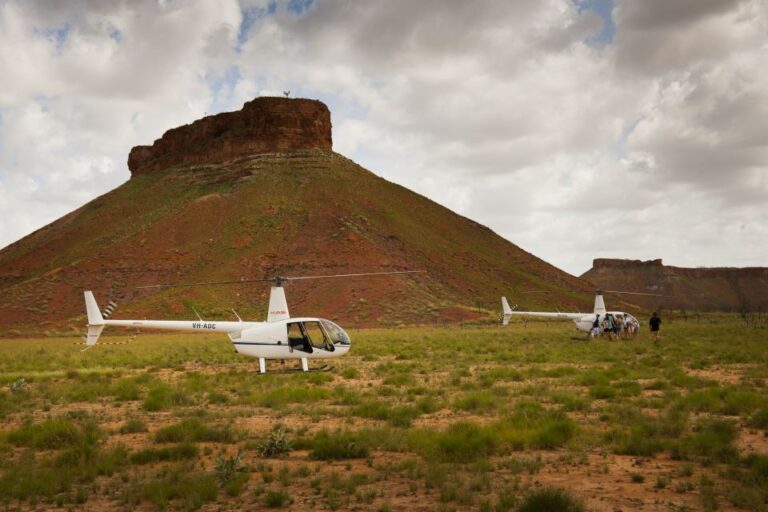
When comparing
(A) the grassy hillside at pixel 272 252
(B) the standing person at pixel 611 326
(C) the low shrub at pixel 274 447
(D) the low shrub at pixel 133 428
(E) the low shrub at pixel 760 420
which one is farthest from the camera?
(A) the grassy hillside at pixel 272 252

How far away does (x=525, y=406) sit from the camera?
14.7 meters

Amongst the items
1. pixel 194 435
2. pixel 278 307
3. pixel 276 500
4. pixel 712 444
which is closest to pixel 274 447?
pixel 194 435

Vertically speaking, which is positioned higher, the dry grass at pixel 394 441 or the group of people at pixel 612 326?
the group of people at pixel 612 326

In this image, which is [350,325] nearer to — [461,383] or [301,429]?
[461,383]

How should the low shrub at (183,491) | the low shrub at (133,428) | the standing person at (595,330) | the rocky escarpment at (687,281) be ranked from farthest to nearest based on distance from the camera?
the rocky escarpment at (687,281) → the standing person at (595,330) → the low shrub at (133,428) → the low shrub at (183,491)

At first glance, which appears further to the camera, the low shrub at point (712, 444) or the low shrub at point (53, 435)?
the low shrub at point (53, 435)

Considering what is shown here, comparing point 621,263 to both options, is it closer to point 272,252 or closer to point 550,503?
point 272,252

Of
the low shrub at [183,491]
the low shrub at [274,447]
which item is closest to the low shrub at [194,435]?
the low shrub at [274,447]

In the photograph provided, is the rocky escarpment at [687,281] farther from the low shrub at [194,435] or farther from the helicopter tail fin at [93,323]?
the low shrub at [194,435]

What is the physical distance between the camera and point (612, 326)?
127ft

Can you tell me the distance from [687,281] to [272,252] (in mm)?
118699

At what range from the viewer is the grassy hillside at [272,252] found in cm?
7306

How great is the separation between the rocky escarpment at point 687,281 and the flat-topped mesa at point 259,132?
82574 millimetres

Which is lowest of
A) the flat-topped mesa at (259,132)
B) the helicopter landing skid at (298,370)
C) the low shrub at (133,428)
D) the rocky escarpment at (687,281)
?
the low shrub at (133,428)
